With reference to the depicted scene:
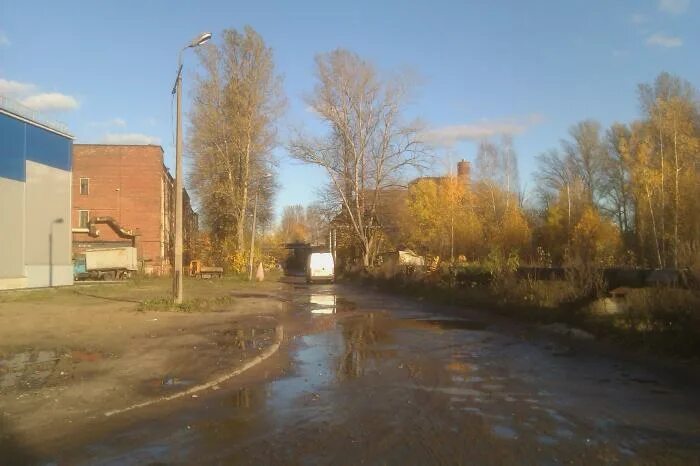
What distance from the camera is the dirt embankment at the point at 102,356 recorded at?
7.03m

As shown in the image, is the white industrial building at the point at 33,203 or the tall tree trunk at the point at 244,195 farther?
the tall tree trunk at the point at 244,195

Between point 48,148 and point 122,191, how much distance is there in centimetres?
1836

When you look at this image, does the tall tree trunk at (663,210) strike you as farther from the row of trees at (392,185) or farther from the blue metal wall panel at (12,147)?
the blue metal wall panel at (12,147)

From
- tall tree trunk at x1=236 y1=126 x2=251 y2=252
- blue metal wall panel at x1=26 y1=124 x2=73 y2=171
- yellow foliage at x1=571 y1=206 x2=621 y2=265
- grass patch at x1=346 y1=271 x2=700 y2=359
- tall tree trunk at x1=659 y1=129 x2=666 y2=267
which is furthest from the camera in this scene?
tall tree trunk at x1=236 y1=126 x2=251 y2=252

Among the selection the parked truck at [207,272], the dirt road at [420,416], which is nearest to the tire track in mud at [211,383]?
the dirt road at [420,416]

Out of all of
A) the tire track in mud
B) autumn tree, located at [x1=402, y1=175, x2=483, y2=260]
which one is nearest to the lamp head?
the tire track in mud

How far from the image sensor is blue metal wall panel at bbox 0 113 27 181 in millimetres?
30992

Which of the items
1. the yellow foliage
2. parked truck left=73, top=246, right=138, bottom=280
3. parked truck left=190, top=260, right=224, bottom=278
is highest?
the yellow foliage

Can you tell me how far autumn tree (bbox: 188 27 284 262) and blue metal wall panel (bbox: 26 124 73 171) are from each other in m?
12.0

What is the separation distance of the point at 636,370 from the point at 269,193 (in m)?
44.8

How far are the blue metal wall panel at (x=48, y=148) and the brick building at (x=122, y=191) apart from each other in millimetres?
15769

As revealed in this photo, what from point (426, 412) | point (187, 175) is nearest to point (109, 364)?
point (426, 412)

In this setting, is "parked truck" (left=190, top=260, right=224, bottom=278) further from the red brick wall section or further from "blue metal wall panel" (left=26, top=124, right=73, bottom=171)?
"blue metal wall panel" (left=26, top=124, right=73, bottom=171)

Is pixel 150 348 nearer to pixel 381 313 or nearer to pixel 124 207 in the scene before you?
pixel 381 313
